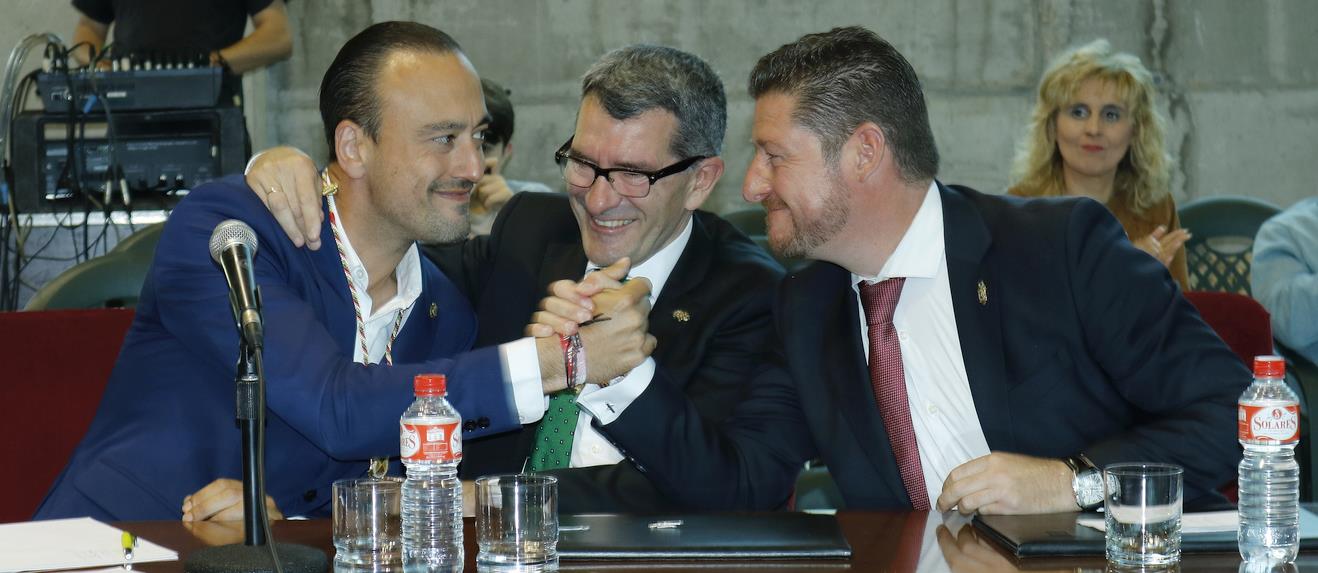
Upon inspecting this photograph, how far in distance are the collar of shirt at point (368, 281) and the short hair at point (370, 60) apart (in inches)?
6.7

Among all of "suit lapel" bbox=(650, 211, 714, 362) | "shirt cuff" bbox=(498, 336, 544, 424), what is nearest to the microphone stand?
"shirt cuff" bbox=(498, 336, 544, 424)

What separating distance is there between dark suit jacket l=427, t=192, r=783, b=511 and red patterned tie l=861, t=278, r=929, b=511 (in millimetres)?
241

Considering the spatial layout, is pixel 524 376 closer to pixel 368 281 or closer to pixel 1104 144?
pixel 368 281

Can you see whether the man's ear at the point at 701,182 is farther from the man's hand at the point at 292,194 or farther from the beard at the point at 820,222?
the man's hand at the point at 292,194

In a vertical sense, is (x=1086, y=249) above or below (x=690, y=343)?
above

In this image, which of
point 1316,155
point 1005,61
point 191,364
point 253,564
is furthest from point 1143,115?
point 253,564

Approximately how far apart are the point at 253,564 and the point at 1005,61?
5.12 metres

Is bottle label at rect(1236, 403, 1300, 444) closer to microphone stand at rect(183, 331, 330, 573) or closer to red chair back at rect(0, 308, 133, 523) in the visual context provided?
microphone stand at rect(183, 331, 330, 573)

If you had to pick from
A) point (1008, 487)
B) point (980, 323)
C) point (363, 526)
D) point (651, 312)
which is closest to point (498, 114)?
point (651, 312)

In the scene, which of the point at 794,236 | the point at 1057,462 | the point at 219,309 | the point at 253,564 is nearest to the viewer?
the point at 253,564

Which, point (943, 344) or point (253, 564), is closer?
point (253, 564)

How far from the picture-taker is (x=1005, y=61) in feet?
20.3

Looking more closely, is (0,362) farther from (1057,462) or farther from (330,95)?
(1057,462)

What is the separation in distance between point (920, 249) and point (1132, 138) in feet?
8.42
